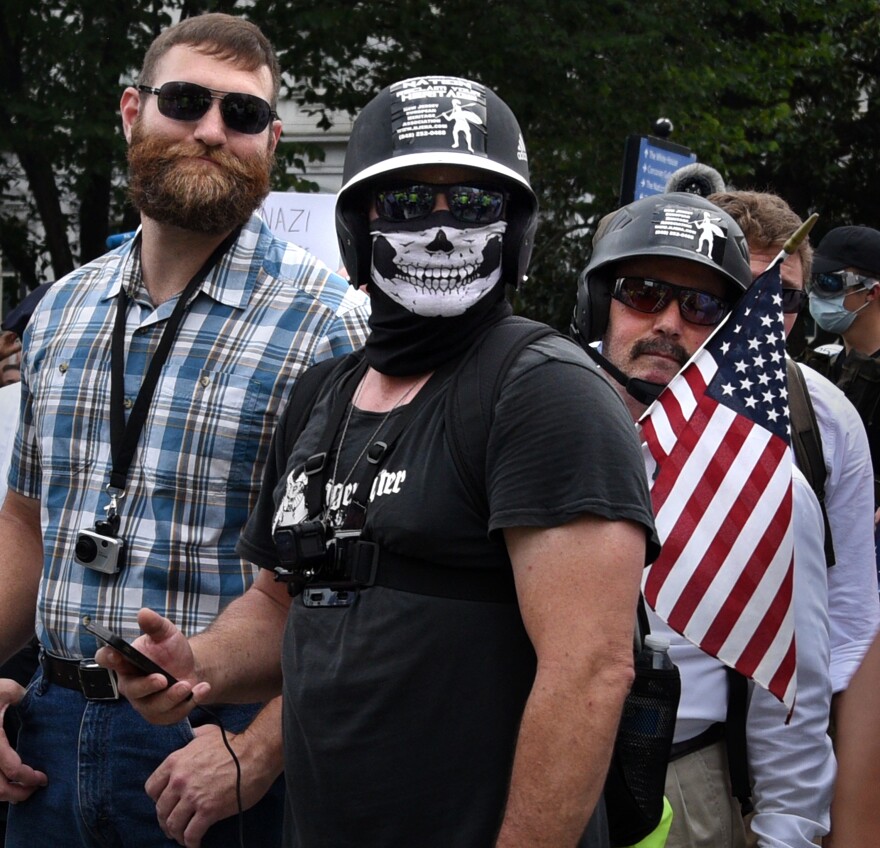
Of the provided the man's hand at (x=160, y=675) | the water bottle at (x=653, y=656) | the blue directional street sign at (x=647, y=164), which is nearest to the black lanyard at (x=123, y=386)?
the man's hand at (x=160, y=675)

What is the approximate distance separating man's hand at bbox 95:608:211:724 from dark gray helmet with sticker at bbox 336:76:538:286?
75 centimetres

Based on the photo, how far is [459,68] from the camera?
1333cm

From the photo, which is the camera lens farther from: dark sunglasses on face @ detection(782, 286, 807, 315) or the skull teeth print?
dark sunglasses on face @ detection(782, 286, 807, 315)

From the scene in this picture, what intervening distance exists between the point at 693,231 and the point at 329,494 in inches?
55.5

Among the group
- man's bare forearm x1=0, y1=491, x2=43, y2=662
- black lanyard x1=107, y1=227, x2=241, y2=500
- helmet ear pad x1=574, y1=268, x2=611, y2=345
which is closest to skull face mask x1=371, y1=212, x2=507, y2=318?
black lanyard x1=107, y1=227, x2=241, y2=500

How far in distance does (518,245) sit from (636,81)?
1154 centimetres

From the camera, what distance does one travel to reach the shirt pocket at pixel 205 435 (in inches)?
124

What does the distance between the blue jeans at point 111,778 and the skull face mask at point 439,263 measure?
1143 millimetres

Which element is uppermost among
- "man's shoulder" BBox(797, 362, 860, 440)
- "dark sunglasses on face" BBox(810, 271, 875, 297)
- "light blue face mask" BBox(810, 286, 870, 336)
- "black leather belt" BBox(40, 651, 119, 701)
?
"man's shoulder" BBox(797, 362, 860, 440)

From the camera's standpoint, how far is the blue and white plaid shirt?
3.12m

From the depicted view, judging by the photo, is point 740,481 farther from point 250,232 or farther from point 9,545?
point 9,545

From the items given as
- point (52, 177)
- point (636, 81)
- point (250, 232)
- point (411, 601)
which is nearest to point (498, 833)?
point (411, 601)

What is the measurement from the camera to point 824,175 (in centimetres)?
2128

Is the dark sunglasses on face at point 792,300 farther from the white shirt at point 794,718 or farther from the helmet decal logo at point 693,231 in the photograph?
the white shirt at point 794,718
